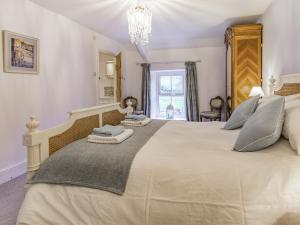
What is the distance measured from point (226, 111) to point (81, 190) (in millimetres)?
4948

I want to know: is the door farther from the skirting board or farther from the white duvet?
the skirting board

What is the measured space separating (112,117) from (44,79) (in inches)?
57.1

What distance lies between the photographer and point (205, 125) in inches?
110

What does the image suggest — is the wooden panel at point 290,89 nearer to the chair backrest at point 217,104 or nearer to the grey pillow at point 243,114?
the grey pillow at point 243,114

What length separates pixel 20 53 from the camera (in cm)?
314

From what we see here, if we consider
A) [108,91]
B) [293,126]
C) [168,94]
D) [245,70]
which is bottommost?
[293,126]

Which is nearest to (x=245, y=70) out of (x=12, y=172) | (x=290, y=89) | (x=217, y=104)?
(x=217, y=104)

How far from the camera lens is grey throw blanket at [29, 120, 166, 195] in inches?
57.0

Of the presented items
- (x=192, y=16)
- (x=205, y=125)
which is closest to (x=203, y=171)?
(x=205, y=125)

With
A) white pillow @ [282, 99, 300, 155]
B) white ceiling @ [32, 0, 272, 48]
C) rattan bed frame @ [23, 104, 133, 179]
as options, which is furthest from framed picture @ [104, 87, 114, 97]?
white pillow @ [282, 99, 300, 155]

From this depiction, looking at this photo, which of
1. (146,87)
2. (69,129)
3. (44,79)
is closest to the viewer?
(69,129)

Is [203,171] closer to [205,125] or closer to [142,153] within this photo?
[142,153]

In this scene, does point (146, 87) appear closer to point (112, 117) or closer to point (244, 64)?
point (244, 64)

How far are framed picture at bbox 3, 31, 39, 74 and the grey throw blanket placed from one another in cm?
193
